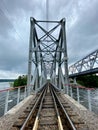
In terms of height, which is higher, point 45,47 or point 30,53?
point 45,47

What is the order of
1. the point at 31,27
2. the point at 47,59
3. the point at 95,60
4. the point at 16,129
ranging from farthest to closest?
the point at 95,60, the point at 47,59, the point at 31,27, the point at 16,129

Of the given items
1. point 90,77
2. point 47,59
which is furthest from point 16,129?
point 90,77

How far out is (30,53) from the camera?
404 inches

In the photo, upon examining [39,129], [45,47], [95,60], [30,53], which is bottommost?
[39,129]

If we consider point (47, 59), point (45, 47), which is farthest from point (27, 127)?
point (47, 59)

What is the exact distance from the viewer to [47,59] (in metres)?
31.3

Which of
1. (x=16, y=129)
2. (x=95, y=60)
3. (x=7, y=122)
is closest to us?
(x=16, y=129)

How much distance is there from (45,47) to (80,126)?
1385 cm

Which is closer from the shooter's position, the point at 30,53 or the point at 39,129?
the point at 39,129

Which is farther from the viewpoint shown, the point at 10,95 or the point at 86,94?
the point at 10,95

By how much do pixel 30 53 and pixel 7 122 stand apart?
7.30 meters

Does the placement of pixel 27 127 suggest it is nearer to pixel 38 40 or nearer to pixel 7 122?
pixel 7 122

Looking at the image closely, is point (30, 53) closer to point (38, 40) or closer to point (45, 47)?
point (38, 40)

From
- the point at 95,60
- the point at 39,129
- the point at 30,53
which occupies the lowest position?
the point at 39,129
